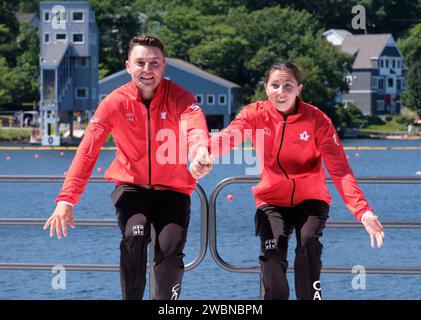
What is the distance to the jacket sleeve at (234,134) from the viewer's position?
267 inches

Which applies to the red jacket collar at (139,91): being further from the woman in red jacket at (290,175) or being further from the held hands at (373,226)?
the held hands at (373,226)

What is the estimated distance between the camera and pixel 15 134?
11319cm

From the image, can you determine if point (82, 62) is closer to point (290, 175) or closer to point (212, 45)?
point (212, 45)

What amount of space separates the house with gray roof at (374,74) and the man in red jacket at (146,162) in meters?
130

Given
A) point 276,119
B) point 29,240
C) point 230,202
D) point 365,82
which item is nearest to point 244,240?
point 29,240

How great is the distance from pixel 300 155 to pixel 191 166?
950mm

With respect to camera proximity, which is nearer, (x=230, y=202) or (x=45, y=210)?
(x=45, y=210)

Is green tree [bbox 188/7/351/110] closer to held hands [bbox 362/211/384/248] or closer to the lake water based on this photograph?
the lake water

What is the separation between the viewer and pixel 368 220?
267 inches

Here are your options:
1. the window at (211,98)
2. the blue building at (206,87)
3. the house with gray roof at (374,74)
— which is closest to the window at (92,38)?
the blue building at (206,87)

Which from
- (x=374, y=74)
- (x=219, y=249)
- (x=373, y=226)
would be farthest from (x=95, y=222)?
(x=374, y=74)

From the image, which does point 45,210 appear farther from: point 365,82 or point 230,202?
point 365,82

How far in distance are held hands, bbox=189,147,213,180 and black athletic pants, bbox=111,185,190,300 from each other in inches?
19.3

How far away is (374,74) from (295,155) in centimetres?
13470
